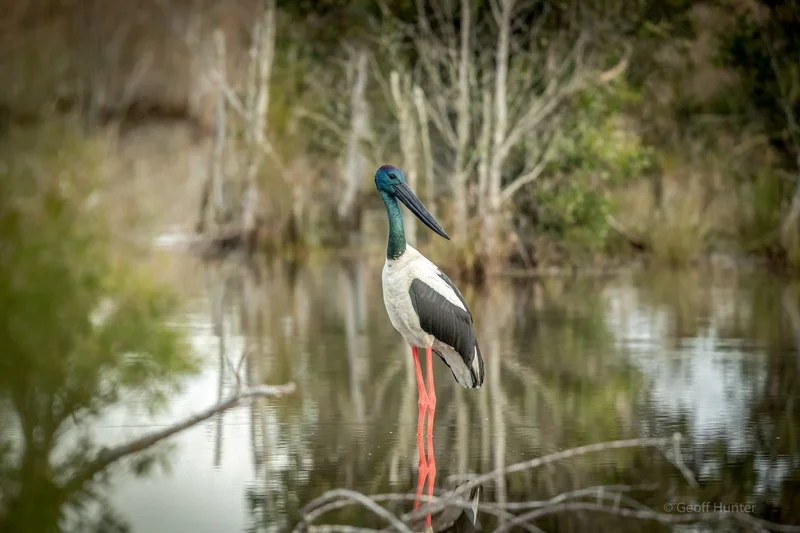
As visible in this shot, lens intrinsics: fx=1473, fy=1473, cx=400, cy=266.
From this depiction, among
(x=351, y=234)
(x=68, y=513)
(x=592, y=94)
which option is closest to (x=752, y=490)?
(x=68, y=513)

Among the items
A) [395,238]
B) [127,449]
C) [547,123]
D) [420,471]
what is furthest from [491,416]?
[547,123]

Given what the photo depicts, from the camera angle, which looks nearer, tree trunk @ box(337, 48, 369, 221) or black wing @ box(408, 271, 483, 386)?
black wing @ box(408, 271, 483, 386)

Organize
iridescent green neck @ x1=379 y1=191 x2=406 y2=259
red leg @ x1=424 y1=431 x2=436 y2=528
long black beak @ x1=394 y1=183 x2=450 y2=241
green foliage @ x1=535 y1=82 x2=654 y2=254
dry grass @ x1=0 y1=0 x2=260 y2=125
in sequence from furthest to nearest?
1. dry grass @ x1=0 y1=0 x2=260 y2=125
2. green foliage @ x1=535 y1=82 x2=654 y2=254
3. long black beak @ x1=394 y1=183 x2=450 y2=241
4. iridescent green neck @ x1=379 y1=191 x2=406 y2=259
5. red leg @ x1=424 y1=431 x2=436 y2=528

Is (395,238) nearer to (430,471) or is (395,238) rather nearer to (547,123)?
(430,471)

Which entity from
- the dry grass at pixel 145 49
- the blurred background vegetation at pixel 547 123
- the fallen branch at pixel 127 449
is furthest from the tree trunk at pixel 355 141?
the fallen branch at pixel 127 449

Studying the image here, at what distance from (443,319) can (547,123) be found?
19.6 meters

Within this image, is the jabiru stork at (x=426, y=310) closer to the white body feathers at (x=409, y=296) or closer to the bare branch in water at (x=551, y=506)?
the white body feathers at (x=409, y=296)

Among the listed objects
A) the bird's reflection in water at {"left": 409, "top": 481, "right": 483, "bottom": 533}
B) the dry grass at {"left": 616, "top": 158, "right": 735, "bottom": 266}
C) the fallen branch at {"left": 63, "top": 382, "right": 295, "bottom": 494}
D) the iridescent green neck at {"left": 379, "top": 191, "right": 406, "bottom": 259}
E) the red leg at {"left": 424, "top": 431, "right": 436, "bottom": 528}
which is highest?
the dry grass at {"left": 616, "top": 158, "right": 735, "bottom": 266}

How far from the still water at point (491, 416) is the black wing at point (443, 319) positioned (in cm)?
61

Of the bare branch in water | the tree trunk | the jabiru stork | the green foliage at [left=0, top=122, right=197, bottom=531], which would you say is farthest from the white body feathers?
the tree trunk

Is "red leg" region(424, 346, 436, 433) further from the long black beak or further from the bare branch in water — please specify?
the bare branch in water

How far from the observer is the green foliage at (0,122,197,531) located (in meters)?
5.50

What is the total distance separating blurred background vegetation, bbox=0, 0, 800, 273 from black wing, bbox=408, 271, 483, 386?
9157mm

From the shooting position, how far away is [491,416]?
9945 mm
